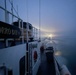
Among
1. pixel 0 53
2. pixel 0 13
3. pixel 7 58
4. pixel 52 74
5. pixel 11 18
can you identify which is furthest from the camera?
pixel 52 74

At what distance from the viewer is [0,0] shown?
2.90 metres

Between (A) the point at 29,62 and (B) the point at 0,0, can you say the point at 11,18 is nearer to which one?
(B) the point at 0,0

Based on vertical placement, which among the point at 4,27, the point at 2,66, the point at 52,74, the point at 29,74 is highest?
the point at 4,27

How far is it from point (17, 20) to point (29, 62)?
1.40m

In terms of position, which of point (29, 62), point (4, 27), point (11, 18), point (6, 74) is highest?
point (11, 18)

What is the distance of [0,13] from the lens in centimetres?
250

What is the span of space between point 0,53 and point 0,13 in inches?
34.2

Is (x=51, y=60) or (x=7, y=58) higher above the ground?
(x=7, y=58)

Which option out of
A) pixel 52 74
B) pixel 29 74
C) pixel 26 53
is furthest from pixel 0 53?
pixel 52 74

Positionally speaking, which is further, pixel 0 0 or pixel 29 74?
pixel 29 74

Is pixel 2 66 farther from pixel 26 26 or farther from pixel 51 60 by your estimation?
pixel 51 60

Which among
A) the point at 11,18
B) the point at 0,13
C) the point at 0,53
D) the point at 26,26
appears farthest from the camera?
the point at 26,26

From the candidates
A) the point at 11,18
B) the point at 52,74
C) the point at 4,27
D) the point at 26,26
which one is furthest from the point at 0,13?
the point at 52,74

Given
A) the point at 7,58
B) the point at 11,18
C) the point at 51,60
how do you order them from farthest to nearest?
1. the point at 51,60
2. the point at 11,18
3. the point at 7,58
